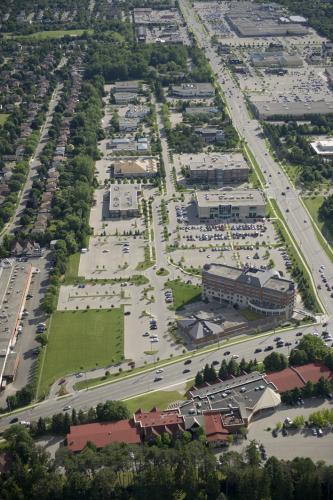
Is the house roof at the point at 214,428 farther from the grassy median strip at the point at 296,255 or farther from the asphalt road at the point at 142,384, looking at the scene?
the grassy median strip at the point at 296,255

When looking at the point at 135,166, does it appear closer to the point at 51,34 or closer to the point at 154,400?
the point at 154,400

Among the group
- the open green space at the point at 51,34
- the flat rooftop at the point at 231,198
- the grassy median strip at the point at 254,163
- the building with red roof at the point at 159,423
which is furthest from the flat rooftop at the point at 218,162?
the open green space at the point at 51,34

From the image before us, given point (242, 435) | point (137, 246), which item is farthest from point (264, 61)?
point (242, 435)

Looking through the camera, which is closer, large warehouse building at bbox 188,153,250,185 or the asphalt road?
the asphalt road

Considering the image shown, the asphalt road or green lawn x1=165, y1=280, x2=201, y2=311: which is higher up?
the asphalt road

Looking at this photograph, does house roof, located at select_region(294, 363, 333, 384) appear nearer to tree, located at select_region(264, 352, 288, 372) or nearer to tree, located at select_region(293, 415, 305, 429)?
tree, located at select_region(264, 352, 288, 372)

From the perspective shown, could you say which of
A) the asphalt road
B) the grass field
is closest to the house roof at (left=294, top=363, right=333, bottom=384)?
the asphalt road
